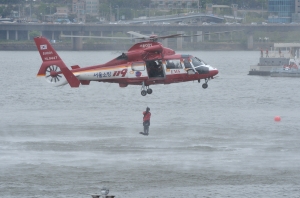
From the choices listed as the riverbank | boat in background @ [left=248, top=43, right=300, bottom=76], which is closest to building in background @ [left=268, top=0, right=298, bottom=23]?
the riverbank

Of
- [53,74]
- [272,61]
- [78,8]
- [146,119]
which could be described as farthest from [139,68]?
[78,8]

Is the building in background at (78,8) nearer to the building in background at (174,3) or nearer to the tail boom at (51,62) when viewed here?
the building in background at (174,3)

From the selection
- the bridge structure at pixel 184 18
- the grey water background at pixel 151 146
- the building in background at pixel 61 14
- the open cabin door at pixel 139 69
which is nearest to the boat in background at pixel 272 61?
the grey water background at pixel 151 146

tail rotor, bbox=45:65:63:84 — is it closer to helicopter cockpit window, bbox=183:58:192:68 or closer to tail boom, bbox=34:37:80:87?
tail boom, bbox=34:37:80:87

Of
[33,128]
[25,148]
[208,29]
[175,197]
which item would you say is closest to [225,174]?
[175,197]

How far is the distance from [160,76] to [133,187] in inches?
157

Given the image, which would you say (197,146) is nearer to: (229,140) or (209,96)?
(229,140)

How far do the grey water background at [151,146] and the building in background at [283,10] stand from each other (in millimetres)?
94160

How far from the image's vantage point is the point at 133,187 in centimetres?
3200

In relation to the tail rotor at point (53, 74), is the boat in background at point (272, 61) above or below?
below

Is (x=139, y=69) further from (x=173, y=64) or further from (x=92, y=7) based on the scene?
(x=92, y=7)

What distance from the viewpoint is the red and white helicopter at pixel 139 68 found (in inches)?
1287

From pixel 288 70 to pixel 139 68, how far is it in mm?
55452

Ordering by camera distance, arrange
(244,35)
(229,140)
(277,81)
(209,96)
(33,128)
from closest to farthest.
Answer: (229,140) < (33,128) < (209,96) < (277,81) < (244,35)
